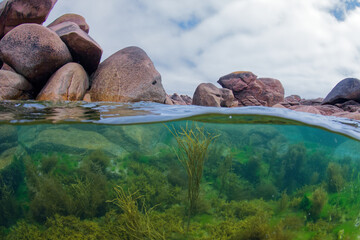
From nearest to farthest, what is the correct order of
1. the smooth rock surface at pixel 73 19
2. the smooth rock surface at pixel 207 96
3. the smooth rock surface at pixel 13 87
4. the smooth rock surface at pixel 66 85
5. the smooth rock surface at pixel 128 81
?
the smooth rock surface at pixel 13 87 → the smooth rock surface at pixel 66 85 → the smooth rock surface at pixel 128 81 → the smooth rock surface at pixel 207 96 → the smooth rock surface at pixel 73 19

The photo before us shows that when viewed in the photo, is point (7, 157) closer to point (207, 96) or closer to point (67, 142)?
point (67, 142)

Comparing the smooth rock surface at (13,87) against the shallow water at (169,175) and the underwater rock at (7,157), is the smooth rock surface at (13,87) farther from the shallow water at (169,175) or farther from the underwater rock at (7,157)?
the underwater rock at (7,157)

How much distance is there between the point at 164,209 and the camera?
18.4ft

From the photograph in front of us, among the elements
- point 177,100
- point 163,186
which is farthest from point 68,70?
point 177,100

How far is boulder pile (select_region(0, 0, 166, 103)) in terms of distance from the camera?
920 cm

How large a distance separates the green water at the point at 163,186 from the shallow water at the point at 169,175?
0.03 metres

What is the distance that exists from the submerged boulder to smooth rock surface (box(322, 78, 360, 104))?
19.8ft

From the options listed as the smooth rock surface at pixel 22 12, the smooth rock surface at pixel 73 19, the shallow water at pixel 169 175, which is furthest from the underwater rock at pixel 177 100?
the smooth rock surface at pixel 22 12

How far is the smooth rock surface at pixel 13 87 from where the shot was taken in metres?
8.67

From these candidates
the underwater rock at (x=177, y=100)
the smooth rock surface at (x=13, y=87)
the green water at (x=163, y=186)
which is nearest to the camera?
the green water at (x=163, y=186)

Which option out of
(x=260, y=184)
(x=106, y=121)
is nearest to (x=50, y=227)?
(x=106, y=121)

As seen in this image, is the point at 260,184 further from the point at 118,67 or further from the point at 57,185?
the point at 118,67

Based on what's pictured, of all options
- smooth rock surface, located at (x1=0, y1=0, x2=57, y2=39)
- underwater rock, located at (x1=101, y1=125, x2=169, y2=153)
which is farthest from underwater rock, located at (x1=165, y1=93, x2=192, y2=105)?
smooth rock surface, located at (x1=0, y1=0, x2=57, y2=39)

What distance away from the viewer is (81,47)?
→ 10461 mm
